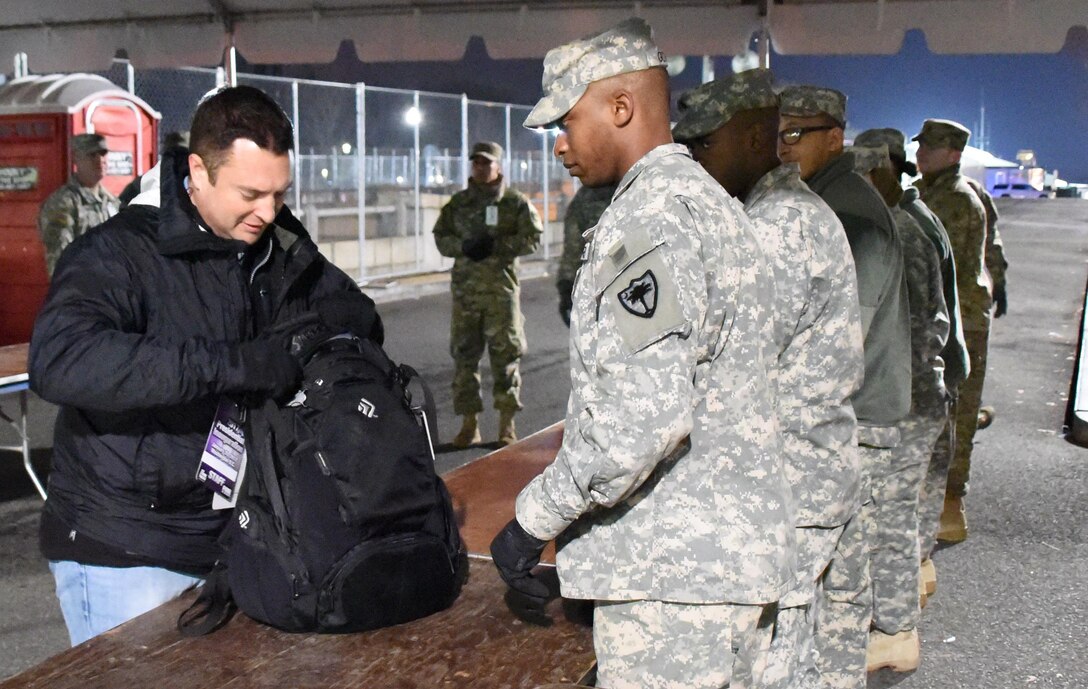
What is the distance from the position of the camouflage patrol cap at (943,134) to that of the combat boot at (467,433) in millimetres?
3336

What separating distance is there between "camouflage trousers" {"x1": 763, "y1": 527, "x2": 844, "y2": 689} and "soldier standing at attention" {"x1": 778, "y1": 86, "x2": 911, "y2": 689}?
2.01 ft

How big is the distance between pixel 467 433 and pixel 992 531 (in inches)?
130

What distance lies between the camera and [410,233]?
640 inches

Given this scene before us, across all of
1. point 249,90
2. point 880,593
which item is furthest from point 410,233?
point 249,90

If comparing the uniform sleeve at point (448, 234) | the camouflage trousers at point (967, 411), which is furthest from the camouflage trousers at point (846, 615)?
the uniform sleeve at point (448, 234)

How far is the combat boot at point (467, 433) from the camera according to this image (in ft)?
23.6

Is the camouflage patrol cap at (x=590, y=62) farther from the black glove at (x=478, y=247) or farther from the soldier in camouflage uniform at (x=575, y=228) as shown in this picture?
the black glove at (x=478, y=247)

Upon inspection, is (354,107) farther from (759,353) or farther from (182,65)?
(759,353)

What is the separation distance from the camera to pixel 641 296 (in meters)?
1.74

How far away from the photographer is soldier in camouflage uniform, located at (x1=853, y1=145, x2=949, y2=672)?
3904mm

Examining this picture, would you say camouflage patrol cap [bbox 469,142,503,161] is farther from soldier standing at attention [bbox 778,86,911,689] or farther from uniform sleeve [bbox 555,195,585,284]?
soldier standing at attention [bbox 778,86,911,689]

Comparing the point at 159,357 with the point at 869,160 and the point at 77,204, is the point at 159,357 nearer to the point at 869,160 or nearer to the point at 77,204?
the point at 869,160

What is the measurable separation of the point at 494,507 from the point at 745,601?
5.37 feet

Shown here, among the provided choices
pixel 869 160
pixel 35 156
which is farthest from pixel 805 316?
pixel 35 156
